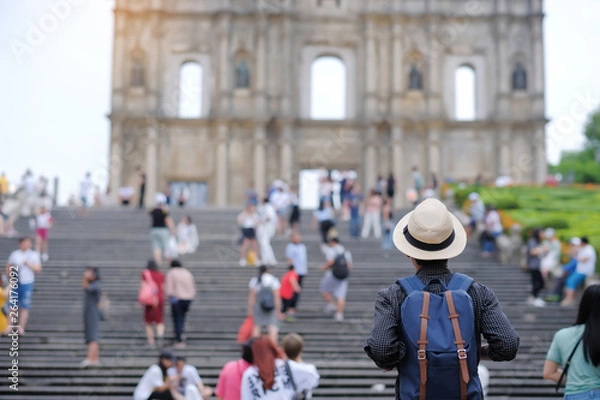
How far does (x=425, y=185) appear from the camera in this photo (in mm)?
37844

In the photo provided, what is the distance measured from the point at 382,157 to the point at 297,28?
713 cm

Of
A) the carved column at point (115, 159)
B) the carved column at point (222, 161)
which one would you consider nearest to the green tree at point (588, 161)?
the carved column at point (222, 161)

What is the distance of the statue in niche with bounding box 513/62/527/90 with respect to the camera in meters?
39.5

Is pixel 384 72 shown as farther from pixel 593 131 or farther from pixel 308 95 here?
pixel 593 131

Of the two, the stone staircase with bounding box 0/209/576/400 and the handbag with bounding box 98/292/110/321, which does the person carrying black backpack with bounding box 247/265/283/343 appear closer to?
the stone staircase with bounding box 0/209/576/400

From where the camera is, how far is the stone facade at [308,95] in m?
38.0

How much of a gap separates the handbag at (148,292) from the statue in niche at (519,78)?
2937 centimetres

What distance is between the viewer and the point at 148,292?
1348 centimetres

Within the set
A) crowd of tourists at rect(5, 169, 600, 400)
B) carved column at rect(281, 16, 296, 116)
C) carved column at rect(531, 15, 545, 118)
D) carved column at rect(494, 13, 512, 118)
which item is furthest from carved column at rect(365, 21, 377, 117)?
crowd of tourists at rect(5, 169, 600, 400)

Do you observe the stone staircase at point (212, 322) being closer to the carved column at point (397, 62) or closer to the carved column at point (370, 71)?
the carved column at point (370, 71)

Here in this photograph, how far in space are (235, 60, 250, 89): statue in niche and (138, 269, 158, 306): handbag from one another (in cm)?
2566

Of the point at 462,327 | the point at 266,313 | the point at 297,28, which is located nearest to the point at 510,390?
the point at 266,313

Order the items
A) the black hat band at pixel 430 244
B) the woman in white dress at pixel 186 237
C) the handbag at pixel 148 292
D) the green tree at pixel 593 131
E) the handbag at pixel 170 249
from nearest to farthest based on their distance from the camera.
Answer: the black hat band at pixel 430 244 < the handbag at pixel 148 292 < the handbag at pixel 170 249 < the woman in white dress at pixel 186 237 < the green tree at pixel 593 131

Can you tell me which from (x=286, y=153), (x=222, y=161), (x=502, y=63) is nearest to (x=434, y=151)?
(x=502, y=63)
